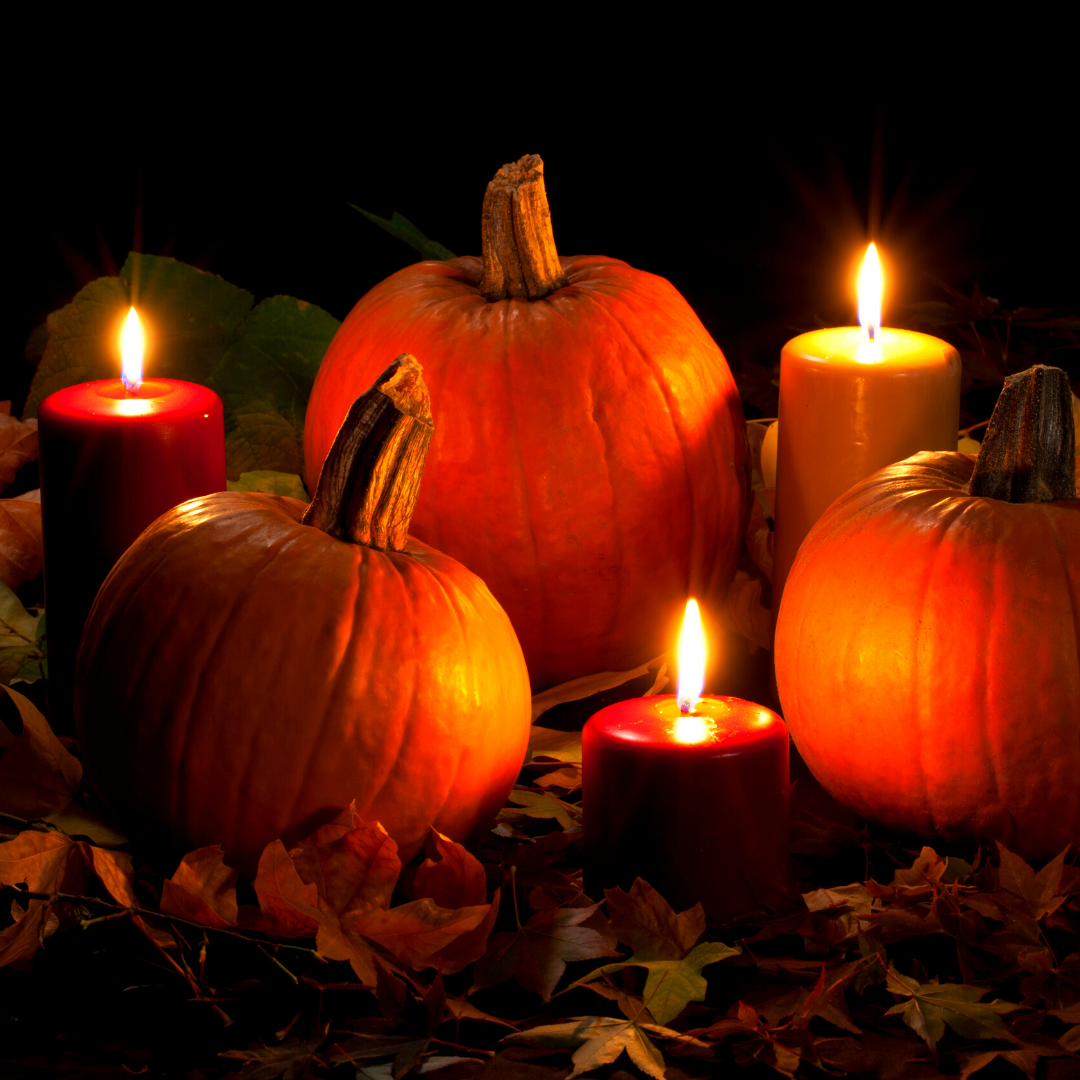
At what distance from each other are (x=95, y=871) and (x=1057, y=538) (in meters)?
0.73

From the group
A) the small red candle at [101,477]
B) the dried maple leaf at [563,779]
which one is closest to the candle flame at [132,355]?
the small red candle at [101,477]

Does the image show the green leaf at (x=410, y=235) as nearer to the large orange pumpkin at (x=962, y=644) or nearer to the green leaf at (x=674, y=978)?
the large orange pumpkin at (x=962, y=644)

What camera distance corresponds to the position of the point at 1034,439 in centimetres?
112

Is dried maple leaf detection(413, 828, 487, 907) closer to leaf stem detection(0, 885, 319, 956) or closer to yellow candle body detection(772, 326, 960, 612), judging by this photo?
leaf stem detection(0, 885, 319, 956)

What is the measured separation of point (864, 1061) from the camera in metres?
0.87

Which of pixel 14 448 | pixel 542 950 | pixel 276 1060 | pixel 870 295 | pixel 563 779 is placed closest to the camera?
pixel 276 1060

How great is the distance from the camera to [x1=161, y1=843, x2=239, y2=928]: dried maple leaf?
3.15 ft

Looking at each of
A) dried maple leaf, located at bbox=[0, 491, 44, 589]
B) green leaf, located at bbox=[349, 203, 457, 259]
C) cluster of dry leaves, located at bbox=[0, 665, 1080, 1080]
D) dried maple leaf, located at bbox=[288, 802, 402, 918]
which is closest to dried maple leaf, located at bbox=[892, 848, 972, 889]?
cluster of dry leaves, located at bbox=[0, 665, 1080, 1080]

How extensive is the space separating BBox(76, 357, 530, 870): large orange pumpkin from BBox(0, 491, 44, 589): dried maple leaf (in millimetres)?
521

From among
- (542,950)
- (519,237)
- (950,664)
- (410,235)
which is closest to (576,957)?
(542,950)

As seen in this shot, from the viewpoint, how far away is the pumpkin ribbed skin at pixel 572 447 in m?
1.35

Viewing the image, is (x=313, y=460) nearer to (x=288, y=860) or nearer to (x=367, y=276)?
(x=288, y=860)

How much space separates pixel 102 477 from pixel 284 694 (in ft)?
1.19

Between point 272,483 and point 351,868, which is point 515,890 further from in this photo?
point 272,483
